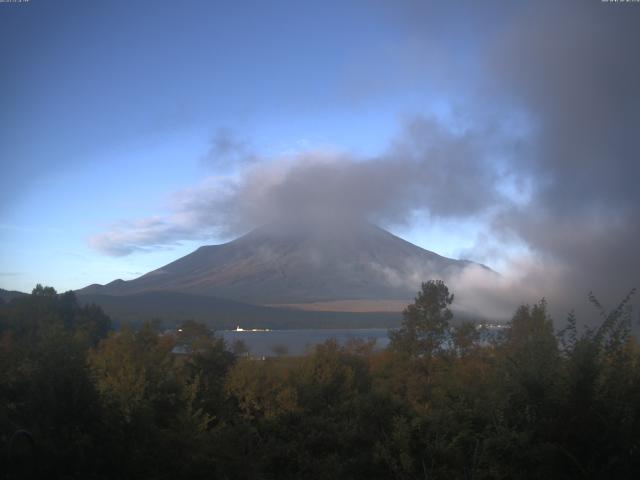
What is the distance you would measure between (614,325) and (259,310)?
153 meters

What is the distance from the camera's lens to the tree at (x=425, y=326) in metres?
32.3

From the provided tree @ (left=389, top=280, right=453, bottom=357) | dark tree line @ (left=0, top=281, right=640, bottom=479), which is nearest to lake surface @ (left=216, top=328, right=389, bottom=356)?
tree @ (left=389, top=280, right=453, bottom=357)

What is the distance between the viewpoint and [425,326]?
32.7 metres

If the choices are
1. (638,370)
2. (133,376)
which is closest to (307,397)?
(133,376)

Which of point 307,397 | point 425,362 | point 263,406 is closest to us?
point 307,397

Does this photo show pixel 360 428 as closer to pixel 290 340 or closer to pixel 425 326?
pixel 425 326

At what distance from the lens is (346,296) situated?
194 meters

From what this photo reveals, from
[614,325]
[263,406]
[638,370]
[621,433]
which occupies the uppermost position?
[614,325]

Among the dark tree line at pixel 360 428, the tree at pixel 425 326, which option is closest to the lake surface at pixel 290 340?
the tree at pixel 425 326

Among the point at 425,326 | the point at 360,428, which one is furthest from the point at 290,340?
the point at 360,428

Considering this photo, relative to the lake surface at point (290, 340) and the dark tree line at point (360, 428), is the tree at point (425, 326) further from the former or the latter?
the dark tree line at point (360, 428)

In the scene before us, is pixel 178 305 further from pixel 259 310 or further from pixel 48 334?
pixel 48 334

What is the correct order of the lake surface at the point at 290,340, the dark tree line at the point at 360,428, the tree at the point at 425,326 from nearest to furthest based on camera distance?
the dark tree line at the point at 360,428 < the tree at the point at 425,326 < the lake surface at the point at 290,340

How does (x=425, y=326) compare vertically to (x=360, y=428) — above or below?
above
